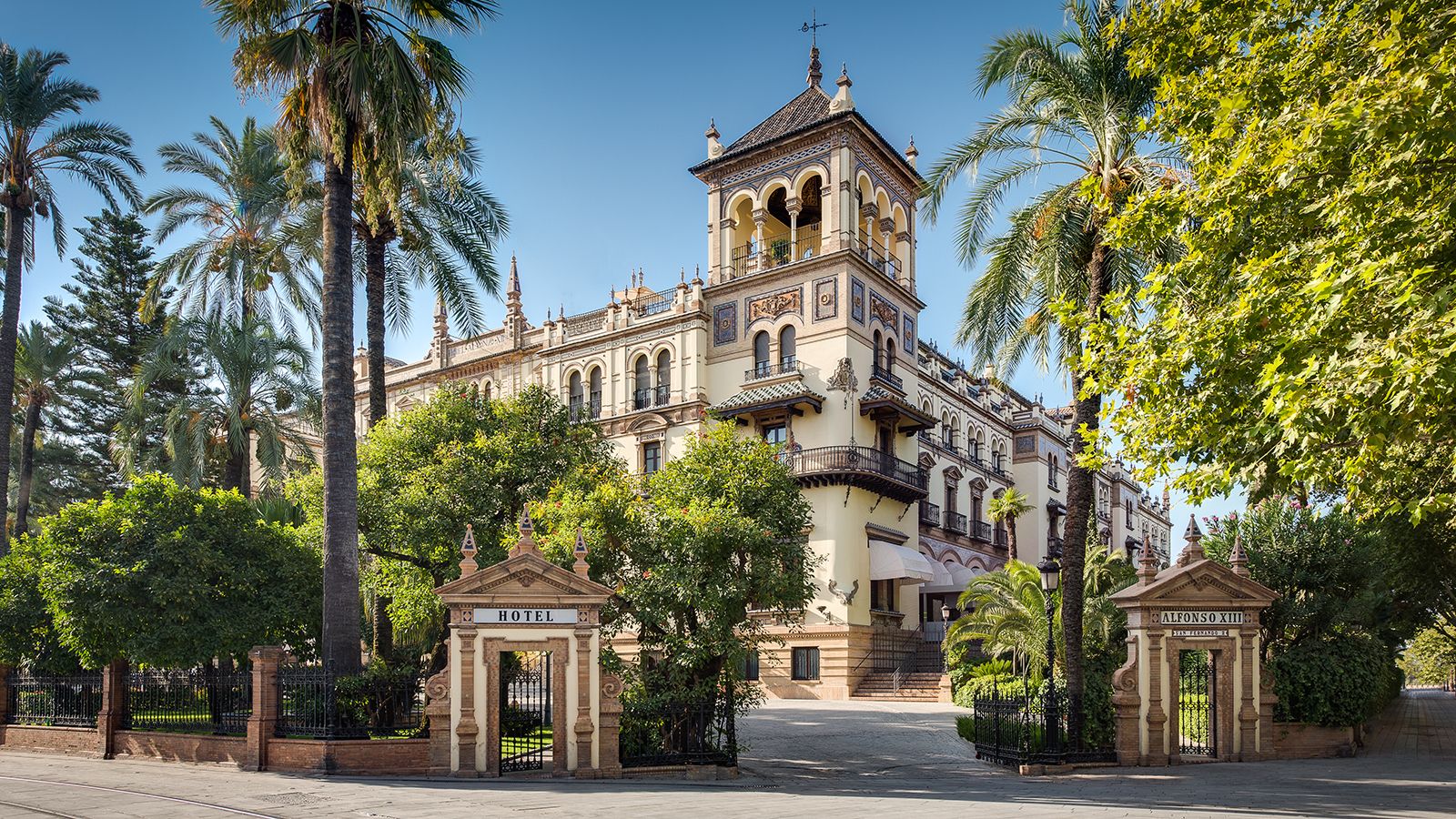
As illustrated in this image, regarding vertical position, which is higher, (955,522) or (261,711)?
(955,522)

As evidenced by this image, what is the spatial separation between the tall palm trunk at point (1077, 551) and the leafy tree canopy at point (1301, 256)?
399 centimetres

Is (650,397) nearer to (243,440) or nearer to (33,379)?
(243,440)

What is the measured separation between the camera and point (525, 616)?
1658 cm

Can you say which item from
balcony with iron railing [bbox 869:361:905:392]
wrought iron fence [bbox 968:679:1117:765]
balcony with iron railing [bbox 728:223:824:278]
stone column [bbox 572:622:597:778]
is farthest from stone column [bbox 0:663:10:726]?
balcony with iron railing [bbox 869:361:905:392]

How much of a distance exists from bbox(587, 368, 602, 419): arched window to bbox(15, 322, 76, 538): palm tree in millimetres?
17957

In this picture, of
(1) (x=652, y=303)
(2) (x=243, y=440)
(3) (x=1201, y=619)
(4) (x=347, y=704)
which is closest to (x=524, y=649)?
(4) (x=347, y=704)

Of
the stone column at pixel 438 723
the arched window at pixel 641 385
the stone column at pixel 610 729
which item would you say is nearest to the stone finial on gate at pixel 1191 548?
the stone column at pixel 610 729

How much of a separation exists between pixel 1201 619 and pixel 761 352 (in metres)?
22.8

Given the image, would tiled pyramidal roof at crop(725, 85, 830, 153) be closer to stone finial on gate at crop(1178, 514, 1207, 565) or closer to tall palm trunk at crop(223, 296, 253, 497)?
tall palm trunk at crop(223, 296, 253, 497)

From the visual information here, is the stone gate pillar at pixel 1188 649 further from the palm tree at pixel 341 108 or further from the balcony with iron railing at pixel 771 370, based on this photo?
the balcony with iron railing at pixel 771 370

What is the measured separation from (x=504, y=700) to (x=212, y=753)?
485 cm

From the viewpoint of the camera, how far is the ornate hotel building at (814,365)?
36719 mm

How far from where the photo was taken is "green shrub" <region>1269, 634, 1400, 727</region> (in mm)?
19094

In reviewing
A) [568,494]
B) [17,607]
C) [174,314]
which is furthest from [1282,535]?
[174,314]
